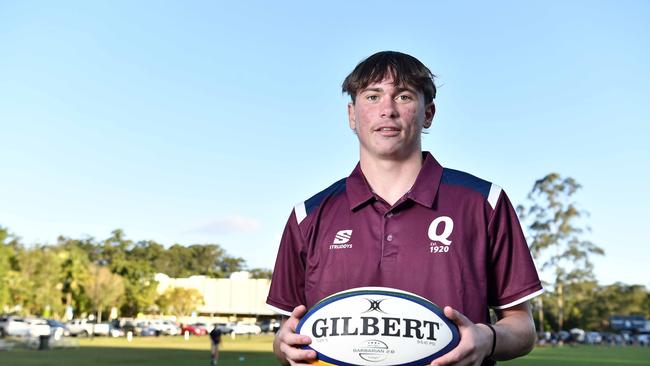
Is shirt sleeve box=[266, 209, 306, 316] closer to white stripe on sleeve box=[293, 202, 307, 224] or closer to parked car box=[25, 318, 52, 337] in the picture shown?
white stripe on sleeve box=[293, 202, 307, 224]

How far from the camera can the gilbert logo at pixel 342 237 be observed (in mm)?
3092

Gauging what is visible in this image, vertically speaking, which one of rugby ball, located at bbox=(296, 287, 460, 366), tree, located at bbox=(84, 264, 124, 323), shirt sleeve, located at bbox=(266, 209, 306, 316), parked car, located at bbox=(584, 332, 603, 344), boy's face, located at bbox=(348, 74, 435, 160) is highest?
tree, located at bbox=(84, 264, 124, 323)

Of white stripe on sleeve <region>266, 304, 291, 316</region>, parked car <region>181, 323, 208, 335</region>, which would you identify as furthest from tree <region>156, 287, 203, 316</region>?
white stripe on sleeve <region>266, 304, 291, 316</region>

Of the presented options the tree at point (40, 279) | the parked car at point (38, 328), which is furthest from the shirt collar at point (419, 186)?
the tree at point (40, 279)

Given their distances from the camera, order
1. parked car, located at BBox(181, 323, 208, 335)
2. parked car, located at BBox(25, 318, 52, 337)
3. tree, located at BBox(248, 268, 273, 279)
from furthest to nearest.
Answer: tree, located at BBox(248, 268, 273, 279) < parked car, located at BBox(181, 323, 208, 335) < parked car, located at BBox(25, 318, 52, 337)

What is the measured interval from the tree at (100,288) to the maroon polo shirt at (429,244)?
71.1 metres

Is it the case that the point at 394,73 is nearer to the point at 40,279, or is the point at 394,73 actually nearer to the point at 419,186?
the point at 419,186

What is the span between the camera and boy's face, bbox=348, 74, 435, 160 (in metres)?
3.06

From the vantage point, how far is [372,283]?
3008 millimetres

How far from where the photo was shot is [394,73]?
3.11 metres

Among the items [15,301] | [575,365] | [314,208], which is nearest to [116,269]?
[15,301]

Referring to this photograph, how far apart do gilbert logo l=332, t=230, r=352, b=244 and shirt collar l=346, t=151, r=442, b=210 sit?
11 centimetres

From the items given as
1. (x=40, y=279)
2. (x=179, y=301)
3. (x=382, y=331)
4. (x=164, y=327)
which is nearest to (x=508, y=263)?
(x=382, y=331)

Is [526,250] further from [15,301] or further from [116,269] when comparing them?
[116,269]
